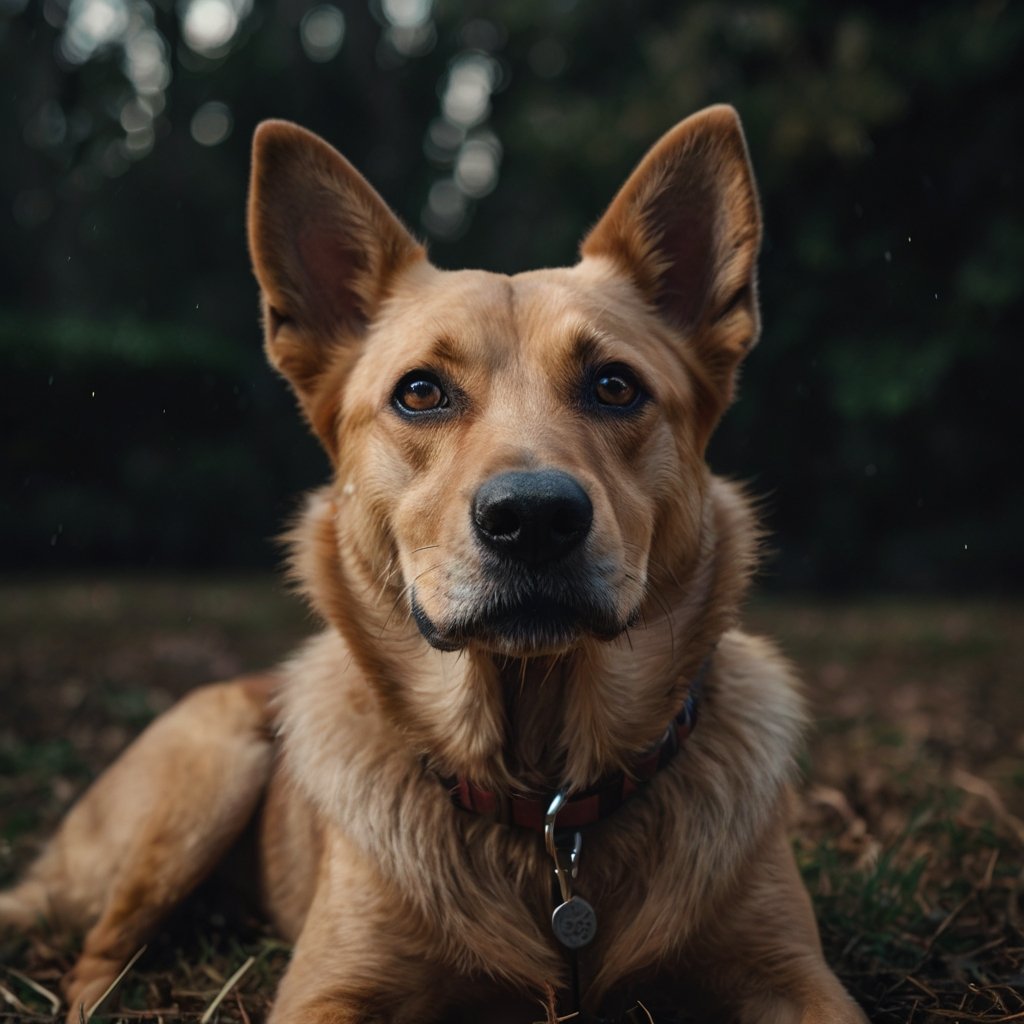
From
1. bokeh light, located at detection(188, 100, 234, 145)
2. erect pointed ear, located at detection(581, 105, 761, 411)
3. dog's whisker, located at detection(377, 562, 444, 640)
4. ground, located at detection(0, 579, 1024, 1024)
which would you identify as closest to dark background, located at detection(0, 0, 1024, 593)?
bokeh light, located at detection(188, 100, 234, 145)

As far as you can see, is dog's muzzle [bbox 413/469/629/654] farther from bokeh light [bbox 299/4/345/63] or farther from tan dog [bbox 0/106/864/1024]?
bokeh light [bbox 299/4/345/63]

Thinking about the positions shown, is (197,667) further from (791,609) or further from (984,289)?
(984,289)

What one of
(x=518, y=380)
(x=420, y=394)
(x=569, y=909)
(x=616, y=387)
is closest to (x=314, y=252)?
(x=420, y=394)

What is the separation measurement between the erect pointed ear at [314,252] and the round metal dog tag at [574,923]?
1.39 m

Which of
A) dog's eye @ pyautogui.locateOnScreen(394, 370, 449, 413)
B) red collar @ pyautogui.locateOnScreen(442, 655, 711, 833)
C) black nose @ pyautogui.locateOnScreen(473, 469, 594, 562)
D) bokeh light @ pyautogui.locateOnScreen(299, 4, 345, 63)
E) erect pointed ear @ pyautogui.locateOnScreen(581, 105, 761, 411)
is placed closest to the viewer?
black nose @ pyautogui.locateOnScreen(473, 469, 594, 562)

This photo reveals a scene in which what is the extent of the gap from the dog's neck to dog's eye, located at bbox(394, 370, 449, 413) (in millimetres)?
419

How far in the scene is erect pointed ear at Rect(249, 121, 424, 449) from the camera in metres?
2.89

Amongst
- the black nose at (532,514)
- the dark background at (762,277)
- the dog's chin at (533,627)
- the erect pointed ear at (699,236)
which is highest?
the erect pointed ear at (699,236)

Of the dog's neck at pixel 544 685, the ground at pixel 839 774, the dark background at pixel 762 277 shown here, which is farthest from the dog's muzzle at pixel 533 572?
the dark background at pixel 762 277

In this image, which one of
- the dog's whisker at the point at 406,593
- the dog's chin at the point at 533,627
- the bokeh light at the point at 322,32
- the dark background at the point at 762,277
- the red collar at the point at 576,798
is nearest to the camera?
the dog's chin at the point at 533,627

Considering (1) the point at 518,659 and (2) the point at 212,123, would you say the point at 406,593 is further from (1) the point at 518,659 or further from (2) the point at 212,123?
(2) the point at 212,123

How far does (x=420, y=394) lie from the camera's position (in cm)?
271

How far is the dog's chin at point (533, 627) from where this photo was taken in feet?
7.36

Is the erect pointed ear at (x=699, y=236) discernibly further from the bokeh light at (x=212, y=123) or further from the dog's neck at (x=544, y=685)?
the bokeh light at (x=212, y=123)
